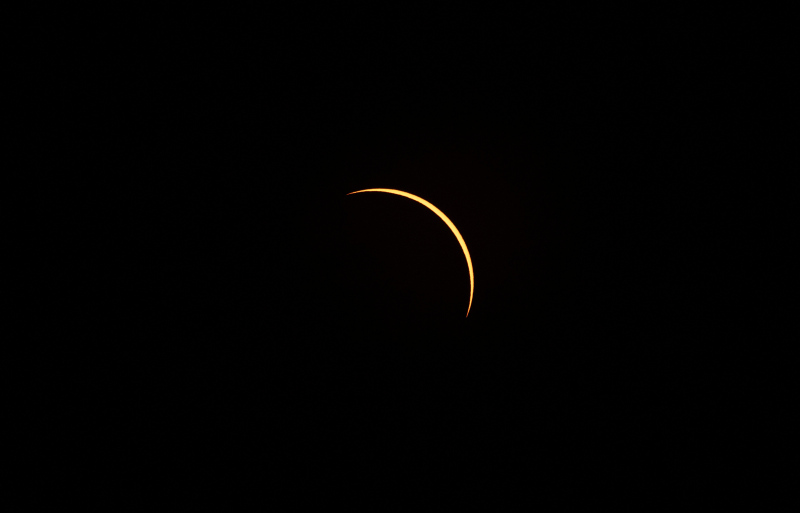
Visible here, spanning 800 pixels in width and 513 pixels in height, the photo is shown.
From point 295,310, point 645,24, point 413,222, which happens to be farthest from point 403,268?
point 645,24

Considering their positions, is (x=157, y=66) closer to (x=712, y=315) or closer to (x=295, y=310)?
(x=295, y=310)

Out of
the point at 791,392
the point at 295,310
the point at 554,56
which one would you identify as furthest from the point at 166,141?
the point at 791,392

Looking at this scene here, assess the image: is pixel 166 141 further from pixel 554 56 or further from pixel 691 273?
pixel 691 273

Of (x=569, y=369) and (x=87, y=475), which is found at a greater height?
(x=569, y=369)

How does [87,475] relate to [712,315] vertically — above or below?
below

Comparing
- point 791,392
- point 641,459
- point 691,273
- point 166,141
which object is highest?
point 166,141

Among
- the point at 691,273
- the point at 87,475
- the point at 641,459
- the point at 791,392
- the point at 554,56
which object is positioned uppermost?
the point at 554,56
